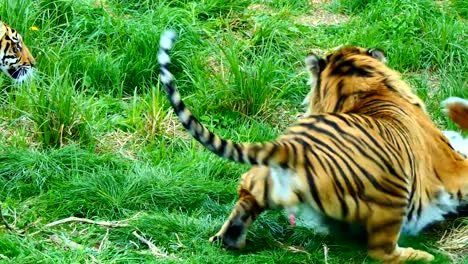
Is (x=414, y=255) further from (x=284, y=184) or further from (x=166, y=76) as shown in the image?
(x=166, y=76)

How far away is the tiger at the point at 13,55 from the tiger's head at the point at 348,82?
2.51 metres

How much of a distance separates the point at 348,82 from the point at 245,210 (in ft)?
2.85

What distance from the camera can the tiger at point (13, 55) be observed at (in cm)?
667

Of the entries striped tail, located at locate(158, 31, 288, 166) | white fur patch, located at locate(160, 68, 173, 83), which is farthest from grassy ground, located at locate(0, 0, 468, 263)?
white fur patch, located at locate(160, 68, 173, 83)

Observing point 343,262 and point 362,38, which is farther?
point 362,38

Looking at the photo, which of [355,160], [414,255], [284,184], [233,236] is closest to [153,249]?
[233,236]

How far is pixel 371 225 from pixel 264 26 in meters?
3.36

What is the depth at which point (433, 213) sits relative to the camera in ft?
15.4

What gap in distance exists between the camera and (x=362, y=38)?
7301 millimetres

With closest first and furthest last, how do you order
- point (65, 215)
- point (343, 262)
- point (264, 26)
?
point (343, 262)
point (65, 215)
point (264, 26)

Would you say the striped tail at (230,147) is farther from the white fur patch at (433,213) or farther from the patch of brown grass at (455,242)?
the patch of brown grass at (455,242)

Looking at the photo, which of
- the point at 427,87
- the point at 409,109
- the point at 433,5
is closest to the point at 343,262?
the point at 409,109

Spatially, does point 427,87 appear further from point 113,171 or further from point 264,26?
point 113,171

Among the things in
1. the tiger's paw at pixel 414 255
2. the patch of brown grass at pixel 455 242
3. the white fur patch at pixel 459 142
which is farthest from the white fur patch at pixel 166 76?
the white fur patch at pixel 459 142
